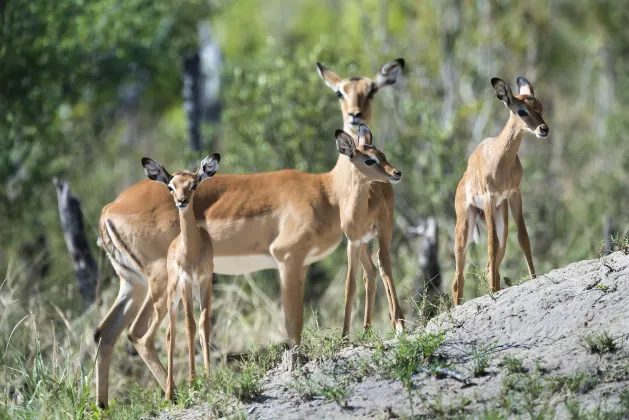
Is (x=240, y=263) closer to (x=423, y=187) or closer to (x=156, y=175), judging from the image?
(x=156, y=175)

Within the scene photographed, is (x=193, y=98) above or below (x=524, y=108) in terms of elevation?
above

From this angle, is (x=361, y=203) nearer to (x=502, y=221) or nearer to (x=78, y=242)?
(x=502, y=221)

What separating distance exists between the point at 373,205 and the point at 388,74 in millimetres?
2009

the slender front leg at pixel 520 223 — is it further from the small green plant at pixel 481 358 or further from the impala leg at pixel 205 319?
the impala leg at pixel 205 319

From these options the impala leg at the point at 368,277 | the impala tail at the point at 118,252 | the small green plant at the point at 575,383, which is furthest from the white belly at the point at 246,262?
the small green plant at the point at 575,383

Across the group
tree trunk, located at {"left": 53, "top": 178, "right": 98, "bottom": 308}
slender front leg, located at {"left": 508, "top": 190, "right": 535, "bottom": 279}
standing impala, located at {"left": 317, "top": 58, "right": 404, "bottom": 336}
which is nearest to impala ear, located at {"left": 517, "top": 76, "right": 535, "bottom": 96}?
slender front leg, located at {"left": 508, "top": 190, "right": 535, "bottom": 279}

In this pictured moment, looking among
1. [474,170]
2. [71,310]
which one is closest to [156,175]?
[474,170]

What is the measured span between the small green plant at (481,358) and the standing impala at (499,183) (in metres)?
0.69

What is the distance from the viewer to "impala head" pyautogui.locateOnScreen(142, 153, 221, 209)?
25.5 feet

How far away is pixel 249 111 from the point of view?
1576 cm

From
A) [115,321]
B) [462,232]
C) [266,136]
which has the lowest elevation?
[115,321]

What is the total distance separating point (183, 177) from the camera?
7859mm

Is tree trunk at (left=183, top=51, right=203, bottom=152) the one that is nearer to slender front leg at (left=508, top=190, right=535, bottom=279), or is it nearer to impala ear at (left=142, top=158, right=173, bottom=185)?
impala ear at (left=142, top=158, right=173, bottom=185)

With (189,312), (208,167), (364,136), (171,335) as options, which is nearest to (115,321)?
(171,335)
